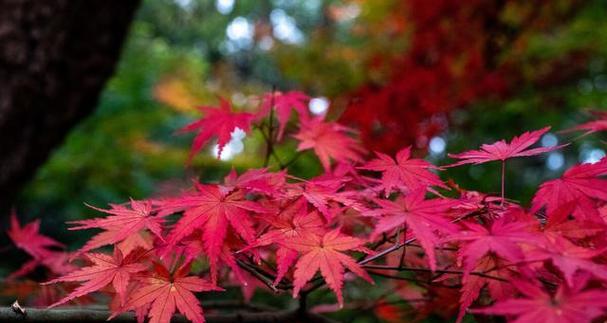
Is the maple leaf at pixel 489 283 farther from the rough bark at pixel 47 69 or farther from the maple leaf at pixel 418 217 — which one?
the rough bark at pixel 47 69

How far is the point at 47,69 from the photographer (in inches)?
71.3

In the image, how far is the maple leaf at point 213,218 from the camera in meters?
0.81

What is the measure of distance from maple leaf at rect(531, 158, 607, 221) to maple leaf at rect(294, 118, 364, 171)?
43 cm

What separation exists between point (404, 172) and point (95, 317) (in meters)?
0.55

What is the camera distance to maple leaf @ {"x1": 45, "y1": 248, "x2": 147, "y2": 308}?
80 cm

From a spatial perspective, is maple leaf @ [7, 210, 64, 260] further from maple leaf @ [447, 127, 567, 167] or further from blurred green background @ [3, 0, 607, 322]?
blurred green background @ [3, 0, 607, 322]

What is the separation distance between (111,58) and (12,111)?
1.49ft

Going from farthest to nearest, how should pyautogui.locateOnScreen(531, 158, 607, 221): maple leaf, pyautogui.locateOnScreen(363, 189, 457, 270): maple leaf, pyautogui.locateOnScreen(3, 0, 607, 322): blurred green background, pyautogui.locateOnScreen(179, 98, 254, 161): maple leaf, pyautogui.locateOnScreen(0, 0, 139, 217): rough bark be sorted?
1. pyautogui.locateOnScreen(3, 0, 607, 322): blurred green background
2. pyautogui.locateOnScreen(0, 0, 139, 217): rough bark
3. pyautogui.locateOnScreen(179, 98, 254, 161): maple leaf
4. pyautogui.locateOnScreen(531, 158, 607, 221): maple leaf
5. pyautogui.locateOnScreen(363, 189, 457, 270): maple leaf

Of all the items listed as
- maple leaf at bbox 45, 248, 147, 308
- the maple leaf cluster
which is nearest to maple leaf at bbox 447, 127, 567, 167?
the maple leaf cluster

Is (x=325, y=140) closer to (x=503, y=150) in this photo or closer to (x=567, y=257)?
(x=503, y=150)

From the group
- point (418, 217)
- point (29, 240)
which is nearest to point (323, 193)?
point (418, 217)

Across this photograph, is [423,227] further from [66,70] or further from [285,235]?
[66,70]

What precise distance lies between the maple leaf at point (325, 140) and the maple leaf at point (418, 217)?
423mm

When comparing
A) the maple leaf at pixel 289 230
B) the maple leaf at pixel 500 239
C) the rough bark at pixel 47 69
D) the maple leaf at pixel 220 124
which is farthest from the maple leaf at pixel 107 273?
the rough bark at pixel 47 69
